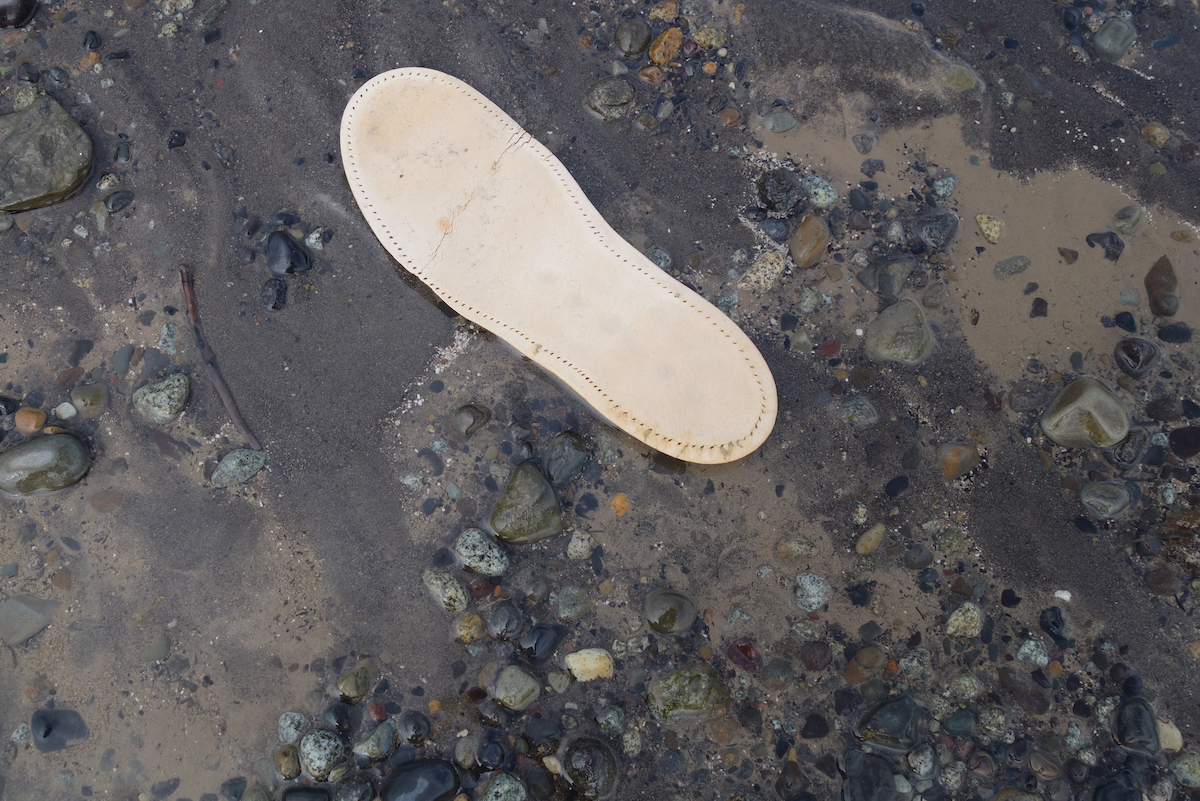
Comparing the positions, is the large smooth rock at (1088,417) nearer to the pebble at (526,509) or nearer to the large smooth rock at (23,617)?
the pebble at (526,509)

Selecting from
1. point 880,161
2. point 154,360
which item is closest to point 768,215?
point 880,161

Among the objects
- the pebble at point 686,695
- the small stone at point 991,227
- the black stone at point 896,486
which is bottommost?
the pebble at point 686,695

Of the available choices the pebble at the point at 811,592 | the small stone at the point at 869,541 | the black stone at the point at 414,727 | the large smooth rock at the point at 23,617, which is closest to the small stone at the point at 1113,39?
the small stone at the point at 869,541

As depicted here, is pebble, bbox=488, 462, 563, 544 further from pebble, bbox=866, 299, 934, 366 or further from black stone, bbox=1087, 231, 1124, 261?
black stone, bbox=1087, 231, 1124, 261

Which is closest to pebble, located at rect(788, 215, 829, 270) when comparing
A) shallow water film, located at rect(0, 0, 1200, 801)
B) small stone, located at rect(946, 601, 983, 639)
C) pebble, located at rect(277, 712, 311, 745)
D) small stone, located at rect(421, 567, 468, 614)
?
shallow water film, located at rect(0, 0, 1200, 801)

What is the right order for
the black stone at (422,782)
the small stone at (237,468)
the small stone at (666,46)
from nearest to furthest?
the black stone at (422,782) < the small stone at (237,468) < the small stone at (666,46)

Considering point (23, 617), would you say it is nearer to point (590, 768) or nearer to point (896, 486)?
point (590, 768)
